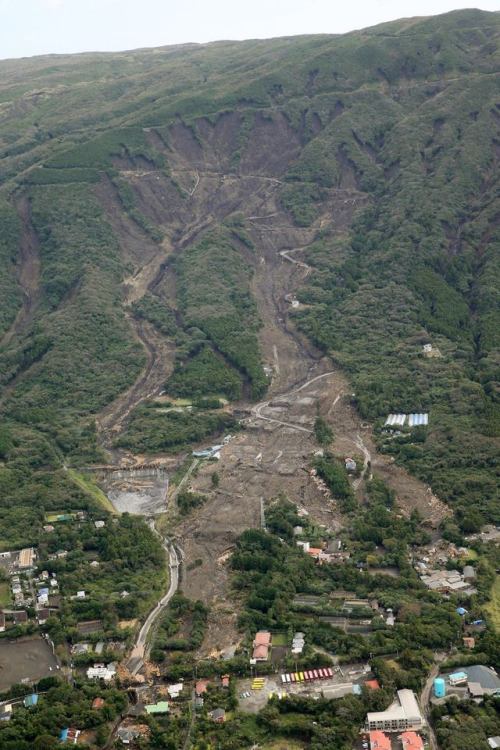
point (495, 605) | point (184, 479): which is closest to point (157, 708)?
point (495, 605)

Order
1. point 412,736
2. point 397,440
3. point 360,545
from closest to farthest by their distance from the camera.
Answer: point 412,736
point 360,545
point 397,440

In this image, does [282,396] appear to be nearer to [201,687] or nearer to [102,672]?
[102,672]

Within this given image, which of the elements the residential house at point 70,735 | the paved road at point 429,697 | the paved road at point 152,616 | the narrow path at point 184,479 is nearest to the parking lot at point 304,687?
the paved road at point 429,697

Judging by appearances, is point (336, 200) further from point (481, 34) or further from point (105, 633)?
point (105, 633)

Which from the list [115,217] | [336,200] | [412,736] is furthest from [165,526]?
[336,200]

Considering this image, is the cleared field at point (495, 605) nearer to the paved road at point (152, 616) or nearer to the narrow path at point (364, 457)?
the narrow path at point (364, 457)

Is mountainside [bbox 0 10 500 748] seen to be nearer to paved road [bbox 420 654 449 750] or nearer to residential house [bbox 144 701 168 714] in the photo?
residential house [bbox 144 701 168 714]

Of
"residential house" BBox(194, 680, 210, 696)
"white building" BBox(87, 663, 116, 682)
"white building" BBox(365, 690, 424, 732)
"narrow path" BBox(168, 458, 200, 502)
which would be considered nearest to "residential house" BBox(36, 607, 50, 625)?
"white building" BBox(87, 663, 116, 682)
